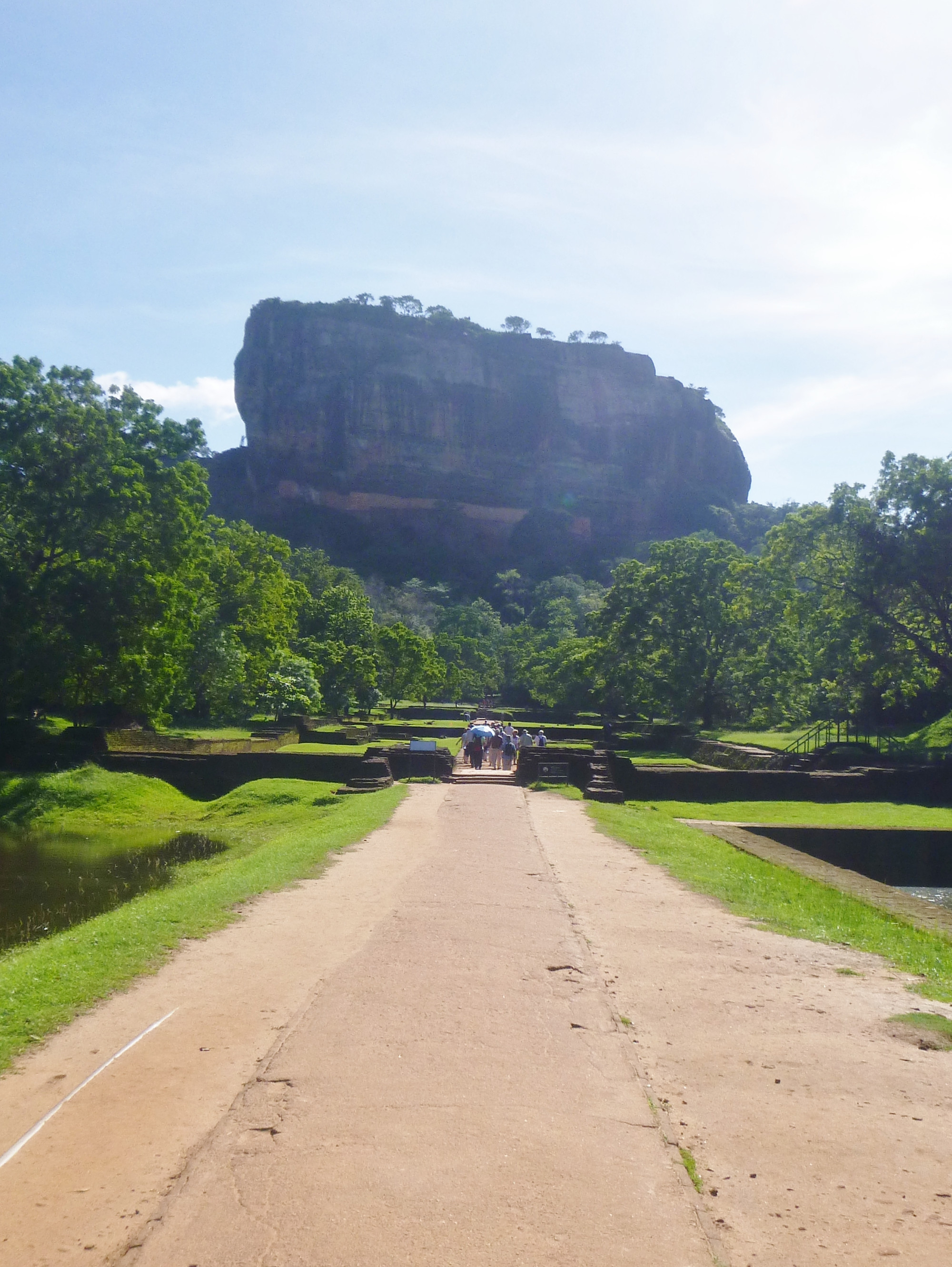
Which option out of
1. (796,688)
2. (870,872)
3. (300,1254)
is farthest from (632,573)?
(300,1254)

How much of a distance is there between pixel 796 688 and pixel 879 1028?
31660 millimetres

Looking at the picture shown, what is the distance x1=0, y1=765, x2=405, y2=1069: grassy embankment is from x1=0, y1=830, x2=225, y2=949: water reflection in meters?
0.52

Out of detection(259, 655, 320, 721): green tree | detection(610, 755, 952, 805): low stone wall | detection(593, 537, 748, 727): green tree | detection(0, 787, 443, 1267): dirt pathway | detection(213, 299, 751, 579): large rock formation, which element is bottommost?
detection(610, 755, 952, 805): low stone wall

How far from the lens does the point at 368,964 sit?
661 cm

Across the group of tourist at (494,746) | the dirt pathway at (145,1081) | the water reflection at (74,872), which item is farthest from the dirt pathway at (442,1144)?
the group of tourist at (494,746)

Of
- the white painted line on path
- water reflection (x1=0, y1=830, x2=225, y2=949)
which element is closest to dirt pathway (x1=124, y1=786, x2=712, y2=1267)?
the white painted line on path

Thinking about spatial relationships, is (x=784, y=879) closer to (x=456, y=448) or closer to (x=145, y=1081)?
(x=145, y=1081)

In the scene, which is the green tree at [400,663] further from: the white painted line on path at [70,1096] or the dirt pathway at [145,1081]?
the white painted line on path at [70,1096]

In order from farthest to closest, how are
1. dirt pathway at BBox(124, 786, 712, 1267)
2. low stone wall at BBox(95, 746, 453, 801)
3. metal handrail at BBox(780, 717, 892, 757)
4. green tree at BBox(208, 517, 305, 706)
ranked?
green tree at BBox(208, 517, 305, 706) < metal handrail at BBox(780, 717, 892, 757) < low stone wall at BBox(95, 746, 453, 801) < dirt pathway at BBox(124, 786, 712, 1267)

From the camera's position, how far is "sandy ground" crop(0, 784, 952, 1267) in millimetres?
3250

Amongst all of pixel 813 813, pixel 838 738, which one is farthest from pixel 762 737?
pixel 813 813

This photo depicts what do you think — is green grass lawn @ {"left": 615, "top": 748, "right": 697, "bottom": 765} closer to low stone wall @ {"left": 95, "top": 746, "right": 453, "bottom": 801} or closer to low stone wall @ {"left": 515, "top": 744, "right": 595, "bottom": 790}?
low stone wall @ {"left": 515, "top": 744, "right": 595, "bottom": 790}

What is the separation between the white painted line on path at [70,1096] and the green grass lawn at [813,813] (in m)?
12.2

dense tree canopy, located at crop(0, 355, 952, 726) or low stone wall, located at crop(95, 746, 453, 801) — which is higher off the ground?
dense tree canopy, located at crop(0, 355, 952, 726)
